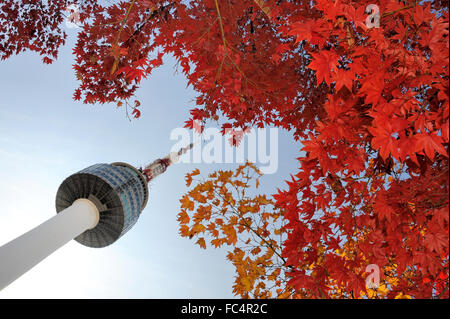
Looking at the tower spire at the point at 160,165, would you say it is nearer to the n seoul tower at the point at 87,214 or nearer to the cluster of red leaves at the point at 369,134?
the n seoul tower at the point at 87,214

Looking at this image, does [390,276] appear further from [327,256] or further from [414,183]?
[414,183]

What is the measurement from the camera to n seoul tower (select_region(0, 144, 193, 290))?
750 inches

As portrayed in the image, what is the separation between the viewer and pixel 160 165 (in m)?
61.4

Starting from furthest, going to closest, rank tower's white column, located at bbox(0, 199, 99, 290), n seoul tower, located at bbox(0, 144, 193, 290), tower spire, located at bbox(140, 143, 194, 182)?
→ tower spire, located at bbox(140, 143, 194, 182), n seoul tower, located at bbox(0, 144, 193, 290), tower's white column, located at bbox(0, 199, 99, 290)

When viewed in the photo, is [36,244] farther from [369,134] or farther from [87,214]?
[369,134]

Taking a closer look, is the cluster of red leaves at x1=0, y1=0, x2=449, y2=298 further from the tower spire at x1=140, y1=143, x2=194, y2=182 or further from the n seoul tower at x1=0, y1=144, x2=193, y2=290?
the tower spire at x1=140, y1=143, x2=194, y2=182

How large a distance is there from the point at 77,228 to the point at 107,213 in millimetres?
9574

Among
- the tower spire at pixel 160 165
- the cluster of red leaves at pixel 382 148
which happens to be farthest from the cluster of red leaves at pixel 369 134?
the tower spire at pixel 160 165

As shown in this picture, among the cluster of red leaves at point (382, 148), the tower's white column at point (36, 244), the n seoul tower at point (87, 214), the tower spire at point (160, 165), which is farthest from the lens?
the tower spire at point (160, 165)

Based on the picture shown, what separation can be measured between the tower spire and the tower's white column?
24.6 meters

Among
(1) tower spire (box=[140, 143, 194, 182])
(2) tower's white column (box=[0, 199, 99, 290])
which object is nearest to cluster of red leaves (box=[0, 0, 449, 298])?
(2) tower's white column (box=[0, 199, 99, 290])

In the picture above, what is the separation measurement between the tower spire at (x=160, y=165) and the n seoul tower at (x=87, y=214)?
0.82 ft

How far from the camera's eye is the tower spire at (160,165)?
56.5 m
